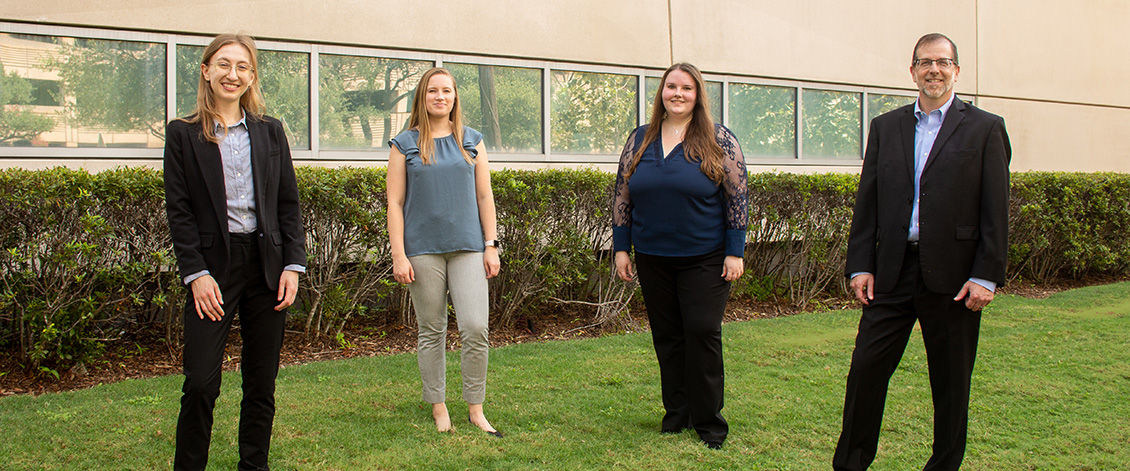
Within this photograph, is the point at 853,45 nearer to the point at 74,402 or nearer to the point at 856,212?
the point at 856,212

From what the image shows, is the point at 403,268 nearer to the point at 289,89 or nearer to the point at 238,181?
the point at 238,181

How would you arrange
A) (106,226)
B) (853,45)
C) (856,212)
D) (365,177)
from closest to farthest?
(856,212) < (106,226) < (365,177) < (853,45)

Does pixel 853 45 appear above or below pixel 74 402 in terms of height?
above

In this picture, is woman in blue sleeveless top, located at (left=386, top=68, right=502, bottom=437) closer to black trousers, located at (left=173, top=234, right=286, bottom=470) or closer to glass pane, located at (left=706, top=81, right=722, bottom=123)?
black trousers, located at (left=173, top=234, right=286, bottom=470)

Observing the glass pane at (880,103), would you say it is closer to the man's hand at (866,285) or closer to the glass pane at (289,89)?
the glass pane at (289,89)

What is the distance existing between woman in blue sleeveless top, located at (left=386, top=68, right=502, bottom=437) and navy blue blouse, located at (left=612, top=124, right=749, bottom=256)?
873 mm

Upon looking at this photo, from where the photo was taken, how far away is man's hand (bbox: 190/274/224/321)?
3.11 meters

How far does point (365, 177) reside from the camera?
6.29 metres

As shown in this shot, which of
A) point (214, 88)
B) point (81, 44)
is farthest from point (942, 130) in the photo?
point (81, 44)

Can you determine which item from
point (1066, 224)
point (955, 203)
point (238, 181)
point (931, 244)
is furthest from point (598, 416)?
point (1066, 224)

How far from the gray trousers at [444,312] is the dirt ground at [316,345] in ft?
7.45

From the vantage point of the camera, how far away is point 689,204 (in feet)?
13.3

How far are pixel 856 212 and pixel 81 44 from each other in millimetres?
6304

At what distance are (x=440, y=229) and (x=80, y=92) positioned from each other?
172 inches
